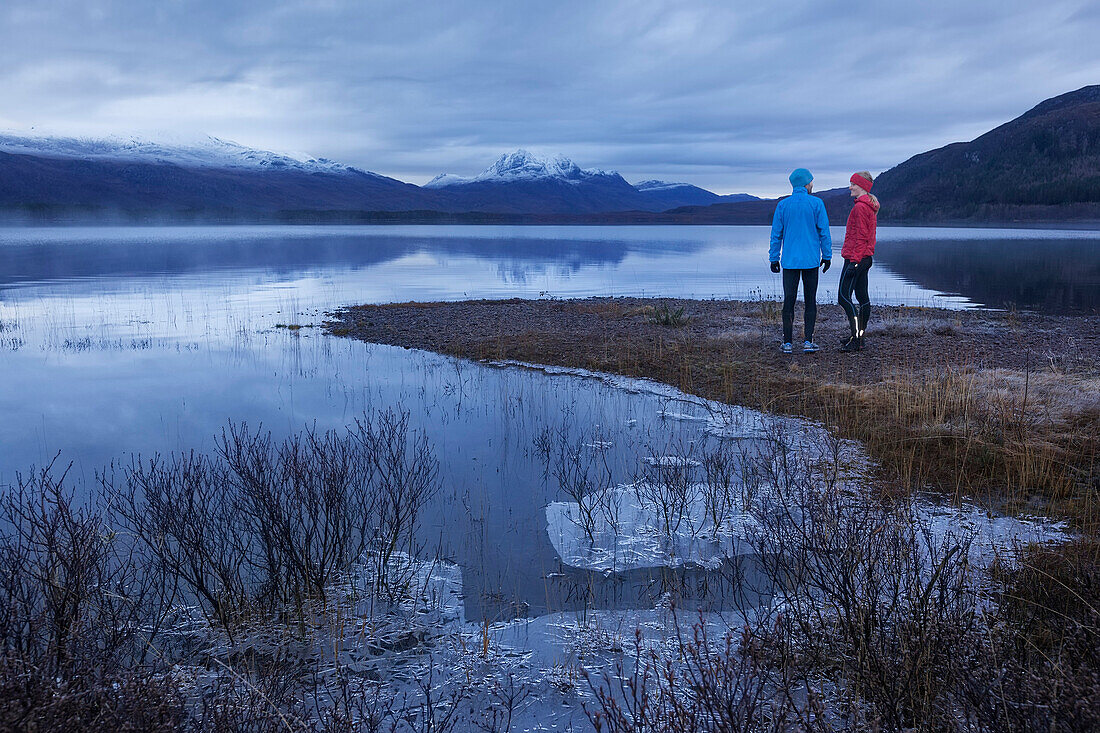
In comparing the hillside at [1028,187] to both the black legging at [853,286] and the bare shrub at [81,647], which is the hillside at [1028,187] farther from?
the bare shrub at [81,647]

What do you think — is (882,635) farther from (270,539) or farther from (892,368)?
(892,368)

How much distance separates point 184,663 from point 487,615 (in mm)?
1563

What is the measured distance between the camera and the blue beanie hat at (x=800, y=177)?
32.2ft

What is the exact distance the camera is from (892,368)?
9.68 m

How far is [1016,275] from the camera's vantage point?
28.3 meters

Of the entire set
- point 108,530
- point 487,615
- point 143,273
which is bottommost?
point 487,615

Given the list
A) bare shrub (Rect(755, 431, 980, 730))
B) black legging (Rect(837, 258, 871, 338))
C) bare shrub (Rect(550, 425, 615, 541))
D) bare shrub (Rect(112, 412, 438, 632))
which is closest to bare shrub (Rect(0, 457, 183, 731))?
bare shrub (Rect(112, 412, 438, 632))

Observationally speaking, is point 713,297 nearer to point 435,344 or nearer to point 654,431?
point 435,344

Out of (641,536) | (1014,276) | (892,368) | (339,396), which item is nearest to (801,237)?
(892,368)

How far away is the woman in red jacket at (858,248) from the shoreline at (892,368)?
1.82 ft

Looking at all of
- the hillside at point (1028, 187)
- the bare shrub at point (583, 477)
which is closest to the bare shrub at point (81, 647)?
the bare shrub at point (583, 477)

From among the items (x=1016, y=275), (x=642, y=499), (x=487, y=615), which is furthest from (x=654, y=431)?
(x=1016, y=275)

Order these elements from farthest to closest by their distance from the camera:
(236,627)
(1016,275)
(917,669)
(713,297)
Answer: (1016,275) < (713,297) < (236,627) < (917,669)

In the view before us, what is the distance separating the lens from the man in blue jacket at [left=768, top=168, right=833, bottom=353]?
9.98 metres
